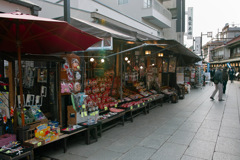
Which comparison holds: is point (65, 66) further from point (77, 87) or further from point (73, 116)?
point (73, 116)

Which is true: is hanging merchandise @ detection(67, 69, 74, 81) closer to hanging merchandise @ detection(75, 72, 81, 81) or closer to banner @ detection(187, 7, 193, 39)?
hanging merchandise @ detection(75, 72, 81, 81)

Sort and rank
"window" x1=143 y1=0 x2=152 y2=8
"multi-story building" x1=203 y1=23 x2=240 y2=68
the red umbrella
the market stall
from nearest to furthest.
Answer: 1. the market stall
2. the red umbrella
3. "window" x1=143 y1=0 x2=152 y2=8
4. "multi-story building" x1=203 y1=23 x2=240 y2=68

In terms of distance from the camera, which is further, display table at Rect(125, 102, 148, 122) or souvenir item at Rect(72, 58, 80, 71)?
display table at Rect(125, 102, 148, 122)

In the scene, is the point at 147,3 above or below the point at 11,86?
above

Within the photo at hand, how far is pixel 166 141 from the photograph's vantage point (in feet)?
17.2

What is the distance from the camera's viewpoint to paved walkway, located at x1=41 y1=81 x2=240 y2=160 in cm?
438

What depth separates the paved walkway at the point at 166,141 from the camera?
14.4ft

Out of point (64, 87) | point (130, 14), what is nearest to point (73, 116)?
point (64, 87)

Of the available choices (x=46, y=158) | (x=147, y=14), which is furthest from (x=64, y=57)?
(x=147, y=14)

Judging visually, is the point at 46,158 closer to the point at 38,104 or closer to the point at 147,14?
the point at 38,104

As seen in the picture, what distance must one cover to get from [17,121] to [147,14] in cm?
1683

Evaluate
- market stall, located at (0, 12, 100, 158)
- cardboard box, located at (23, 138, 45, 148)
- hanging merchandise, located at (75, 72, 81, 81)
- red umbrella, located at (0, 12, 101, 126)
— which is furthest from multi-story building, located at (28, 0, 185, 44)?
cardboard box, located at (23, 138, 45, 148)

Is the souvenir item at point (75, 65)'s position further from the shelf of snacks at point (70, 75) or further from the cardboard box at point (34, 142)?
the cardboard box at point (34, 142)

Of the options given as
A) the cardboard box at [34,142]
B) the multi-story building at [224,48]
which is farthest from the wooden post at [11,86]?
the multi-story building at [224,48]
